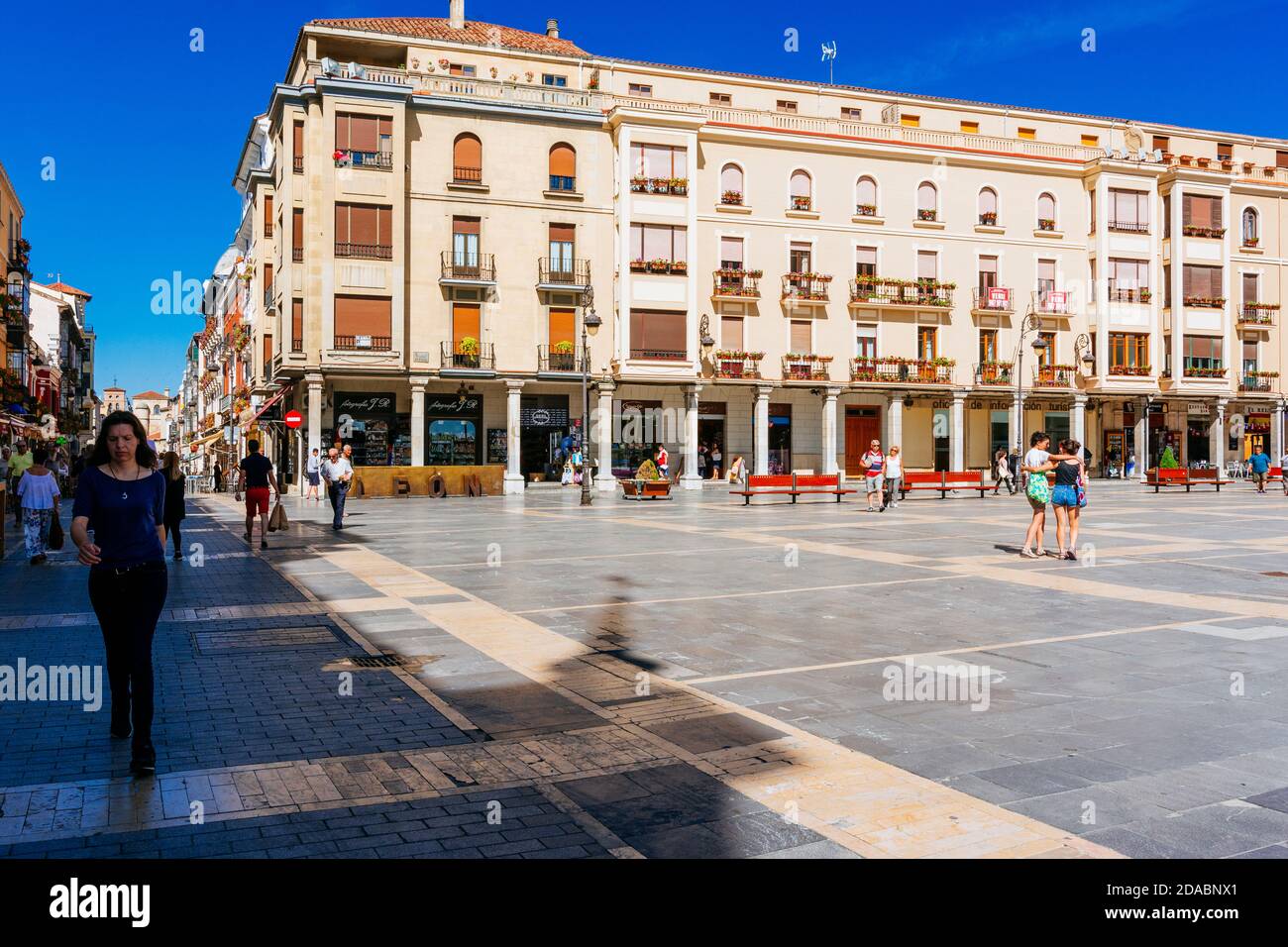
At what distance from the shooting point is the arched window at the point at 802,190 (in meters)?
40.9

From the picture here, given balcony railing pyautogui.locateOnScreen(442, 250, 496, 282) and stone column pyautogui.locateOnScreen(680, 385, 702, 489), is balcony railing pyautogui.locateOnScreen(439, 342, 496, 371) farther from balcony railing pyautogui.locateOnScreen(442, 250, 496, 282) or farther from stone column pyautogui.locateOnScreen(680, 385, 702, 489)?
stone column pyautogui.locateOnScreen(680, 385, 702, 489)

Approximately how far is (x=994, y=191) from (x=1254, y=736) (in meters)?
42.1

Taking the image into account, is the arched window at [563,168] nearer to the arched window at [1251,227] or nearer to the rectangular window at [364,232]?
the rectangular window at [364,232]

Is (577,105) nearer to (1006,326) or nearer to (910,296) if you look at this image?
(910,296)

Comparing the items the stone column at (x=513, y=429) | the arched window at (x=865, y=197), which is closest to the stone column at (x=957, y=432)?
the arched window at (x=865, y=197)

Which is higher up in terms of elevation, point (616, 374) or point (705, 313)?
point (705, 313)

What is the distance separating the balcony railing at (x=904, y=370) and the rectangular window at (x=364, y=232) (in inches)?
756

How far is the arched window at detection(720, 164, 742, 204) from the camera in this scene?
40188 mm

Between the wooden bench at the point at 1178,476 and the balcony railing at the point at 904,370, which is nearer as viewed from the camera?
the wooden bench at the point at 1178,476

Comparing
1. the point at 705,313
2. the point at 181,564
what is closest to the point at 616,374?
the point at 705,313

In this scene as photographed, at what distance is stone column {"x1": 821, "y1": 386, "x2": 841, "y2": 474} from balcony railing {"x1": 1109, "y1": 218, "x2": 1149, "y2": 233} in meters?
15.0

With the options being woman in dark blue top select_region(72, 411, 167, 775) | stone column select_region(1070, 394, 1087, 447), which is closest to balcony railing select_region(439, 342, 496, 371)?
stone column select_region(1070, 394, 1087, 447)

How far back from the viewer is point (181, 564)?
1372cm

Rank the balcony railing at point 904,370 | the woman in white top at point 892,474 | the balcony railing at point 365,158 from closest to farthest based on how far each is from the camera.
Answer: the woman in white top at point 892,474 < the balcony railing at point 365,158 < the balcony railing at point 904,370
